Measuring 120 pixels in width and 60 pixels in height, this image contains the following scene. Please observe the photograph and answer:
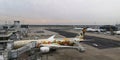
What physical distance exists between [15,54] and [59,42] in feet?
86.4

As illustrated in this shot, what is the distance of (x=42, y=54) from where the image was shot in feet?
141

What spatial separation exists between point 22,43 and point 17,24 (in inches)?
1795

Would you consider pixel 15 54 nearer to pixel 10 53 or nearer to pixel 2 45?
pixel 10 53

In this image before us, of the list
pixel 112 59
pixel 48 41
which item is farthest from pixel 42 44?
pixel 112 59

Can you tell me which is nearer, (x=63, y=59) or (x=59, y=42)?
(x=63, y=59)

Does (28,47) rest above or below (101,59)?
above

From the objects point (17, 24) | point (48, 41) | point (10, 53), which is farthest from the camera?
point (17, 24)

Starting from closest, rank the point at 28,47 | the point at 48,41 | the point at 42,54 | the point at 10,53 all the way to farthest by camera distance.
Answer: the point at 10,53 < the point at 28,47 < the point at 42,54 < the point at 48,41

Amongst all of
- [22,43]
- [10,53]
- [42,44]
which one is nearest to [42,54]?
[42,44]

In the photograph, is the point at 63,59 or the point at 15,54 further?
the point at 63,59

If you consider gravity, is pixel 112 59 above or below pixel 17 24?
below

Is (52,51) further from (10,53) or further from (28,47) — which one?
(10,53)

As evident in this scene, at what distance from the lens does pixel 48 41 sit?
46594 millimetres

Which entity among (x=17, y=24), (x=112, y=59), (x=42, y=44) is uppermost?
(x=17, y=24)
